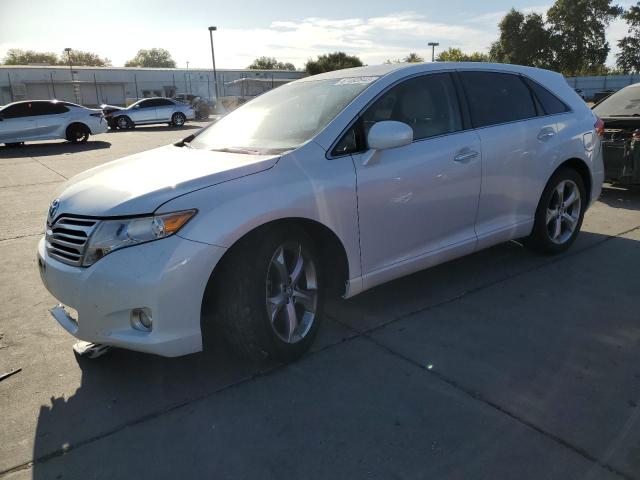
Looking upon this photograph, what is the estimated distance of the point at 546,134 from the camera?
454 cm

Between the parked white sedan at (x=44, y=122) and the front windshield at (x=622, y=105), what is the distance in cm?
1620

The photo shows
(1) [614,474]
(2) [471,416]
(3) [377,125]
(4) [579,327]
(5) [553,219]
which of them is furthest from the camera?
(5) [553,219]

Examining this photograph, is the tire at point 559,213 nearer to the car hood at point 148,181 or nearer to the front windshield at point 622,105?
the car hood at point 148,181

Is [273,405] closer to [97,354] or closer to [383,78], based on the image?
[97,354]

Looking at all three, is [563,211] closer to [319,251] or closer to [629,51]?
[319,251]

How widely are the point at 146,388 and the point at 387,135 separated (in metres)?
2.01


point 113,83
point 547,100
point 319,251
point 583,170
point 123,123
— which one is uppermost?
point 113,83

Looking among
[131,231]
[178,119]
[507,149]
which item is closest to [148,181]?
[131,231]

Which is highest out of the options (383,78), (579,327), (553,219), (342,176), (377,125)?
(383,78)

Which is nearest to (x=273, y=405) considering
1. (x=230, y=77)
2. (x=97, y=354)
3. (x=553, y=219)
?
(x=97, y=354)

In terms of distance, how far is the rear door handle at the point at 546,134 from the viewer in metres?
4.49

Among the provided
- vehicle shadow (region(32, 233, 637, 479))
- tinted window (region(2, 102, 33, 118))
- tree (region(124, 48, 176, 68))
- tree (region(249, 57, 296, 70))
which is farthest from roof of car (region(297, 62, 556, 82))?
tree (region(124, 48, 176, 68))

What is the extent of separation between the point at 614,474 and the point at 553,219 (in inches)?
121

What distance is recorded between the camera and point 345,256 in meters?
3.28
